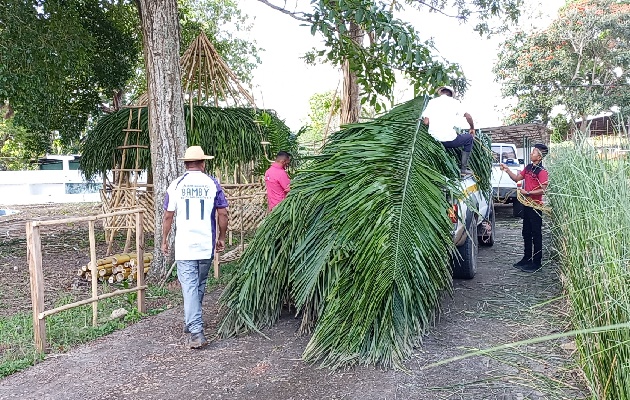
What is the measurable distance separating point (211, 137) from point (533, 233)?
5338 millimetres

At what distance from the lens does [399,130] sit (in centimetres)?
516

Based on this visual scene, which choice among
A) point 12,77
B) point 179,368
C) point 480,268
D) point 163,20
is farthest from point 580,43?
point 179,368

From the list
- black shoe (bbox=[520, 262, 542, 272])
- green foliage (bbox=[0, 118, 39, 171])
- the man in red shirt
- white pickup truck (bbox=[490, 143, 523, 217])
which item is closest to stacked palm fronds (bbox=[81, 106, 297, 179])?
the man in red shirt

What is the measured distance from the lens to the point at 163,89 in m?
6.83

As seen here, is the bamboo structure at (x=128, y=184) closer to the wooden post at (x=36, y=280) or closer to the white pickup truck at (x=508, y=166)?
the wooden post at (x=36, y=280)

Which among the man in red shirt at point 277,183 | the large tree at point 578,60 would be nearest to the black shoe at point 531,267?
the man in red shirt at point 277,183

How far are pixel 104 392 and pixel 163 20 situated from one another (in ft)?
15.5

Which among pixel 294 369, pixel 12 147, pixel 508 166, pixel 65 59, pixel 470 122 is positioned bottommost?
pixel 294 369

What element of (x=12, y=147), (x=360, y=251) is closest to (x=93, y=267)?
(x=360, y=251)

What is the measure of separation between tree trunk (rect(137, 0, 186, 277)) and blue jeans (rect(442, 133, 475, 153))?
345 cm

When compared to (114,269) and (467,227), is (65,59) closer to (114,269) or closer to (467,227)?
(114,269)

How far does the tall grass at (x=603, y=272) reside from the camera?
91.7 inches

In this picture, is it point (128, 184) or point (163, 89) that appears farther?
point (128, 184)

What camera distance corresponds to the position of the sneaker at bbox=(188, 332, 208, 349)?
15.2 feet
